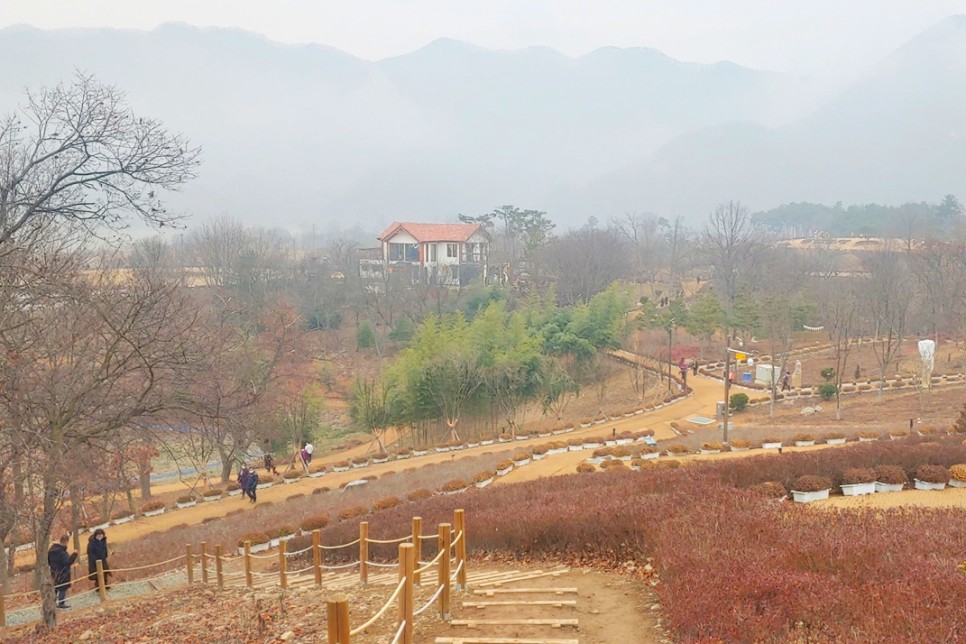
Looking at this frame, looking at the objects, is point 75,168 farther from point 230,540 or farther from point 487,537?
point 230,540

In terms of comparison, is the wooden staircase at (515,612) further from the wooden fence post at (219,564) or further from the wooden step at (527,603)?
the wooden fence post at (219,564)

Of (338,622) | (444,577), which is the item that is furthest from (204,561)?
(338,622)

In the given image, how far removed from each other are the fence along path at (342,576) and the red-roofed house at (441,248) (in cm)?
5271

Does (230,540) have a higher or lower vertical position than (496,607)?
lower

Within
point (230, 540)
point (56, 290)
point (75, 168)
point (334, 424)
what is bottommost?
point (334, 424)

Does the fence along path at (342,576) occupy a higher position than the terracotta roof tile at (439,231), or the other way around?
the terracotta roof tile at (439,231)

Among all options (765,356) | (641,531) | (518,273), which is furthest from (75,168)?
(518,273)

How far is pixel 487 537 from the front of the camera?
10.7 metres

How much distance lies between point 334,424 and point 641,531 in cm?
3487

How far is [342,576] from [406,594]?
651cm

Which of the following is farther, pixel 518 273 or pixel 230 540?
pixel 518 273

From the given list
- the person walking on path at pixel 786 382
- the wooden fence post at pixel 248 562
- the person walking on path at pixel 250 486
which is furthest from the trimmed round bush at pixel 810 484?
the person walking on path at pixel 786 382

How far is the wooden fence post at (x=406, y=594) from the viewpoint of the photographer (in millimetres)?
4934

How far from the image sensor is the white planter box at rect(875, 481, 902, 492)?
13586 millimetres
